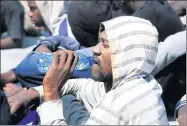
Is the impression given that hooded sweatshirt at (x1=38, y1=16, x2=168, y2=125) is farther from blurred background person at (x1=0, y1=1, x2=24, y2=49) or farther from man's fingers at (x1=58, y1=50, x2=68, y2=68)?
blurred background person at (x1=0, y1=1, x2=24, y2=49)

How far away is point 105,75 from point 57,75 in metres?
0.16

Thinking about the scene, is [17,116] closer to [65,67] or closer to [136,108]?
[65,67]

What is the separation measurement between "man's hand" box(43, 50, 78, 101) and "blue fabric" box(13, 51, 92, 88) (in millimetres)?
455

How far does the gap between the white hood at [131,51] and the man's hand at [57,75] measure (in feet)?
0.55

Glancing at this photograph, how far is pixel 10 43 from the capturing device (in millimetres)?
5008

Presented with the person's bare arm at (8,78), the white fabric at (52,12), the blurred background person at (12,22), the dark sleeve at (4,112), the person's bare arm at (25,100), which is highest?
the person's bare arm at (25,100)

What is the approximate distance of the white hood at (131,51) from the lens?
187 centimetres

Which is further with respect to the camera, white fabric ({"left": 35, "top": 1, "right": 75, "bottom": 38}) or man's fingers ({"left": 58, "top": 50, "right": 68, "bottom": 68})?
white fabric ({"left": 35, "top": 1, "right": 75, "bottom": 38})

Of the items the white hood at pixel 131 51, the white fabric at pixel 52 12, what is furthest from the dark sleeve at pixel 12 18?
the white hood at pixel 131 51

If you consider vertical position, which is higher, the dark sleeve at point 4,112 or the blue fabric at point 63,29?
the dark sleeve at point 4,112

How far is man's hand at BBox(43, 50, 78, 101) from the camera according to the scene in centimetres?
191

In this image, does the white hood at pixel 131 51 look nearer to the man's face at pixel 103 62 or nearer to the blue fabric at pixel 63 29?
the man's face at pixel 103 62

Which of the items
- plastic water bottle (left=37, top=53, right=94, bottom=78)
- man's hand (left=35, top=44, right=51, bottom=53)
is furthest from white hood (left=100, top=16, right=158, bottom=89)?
man's hand (left=35, top=44, right=51, bottom=53)

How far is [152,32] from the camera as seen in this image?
76.1 inches
